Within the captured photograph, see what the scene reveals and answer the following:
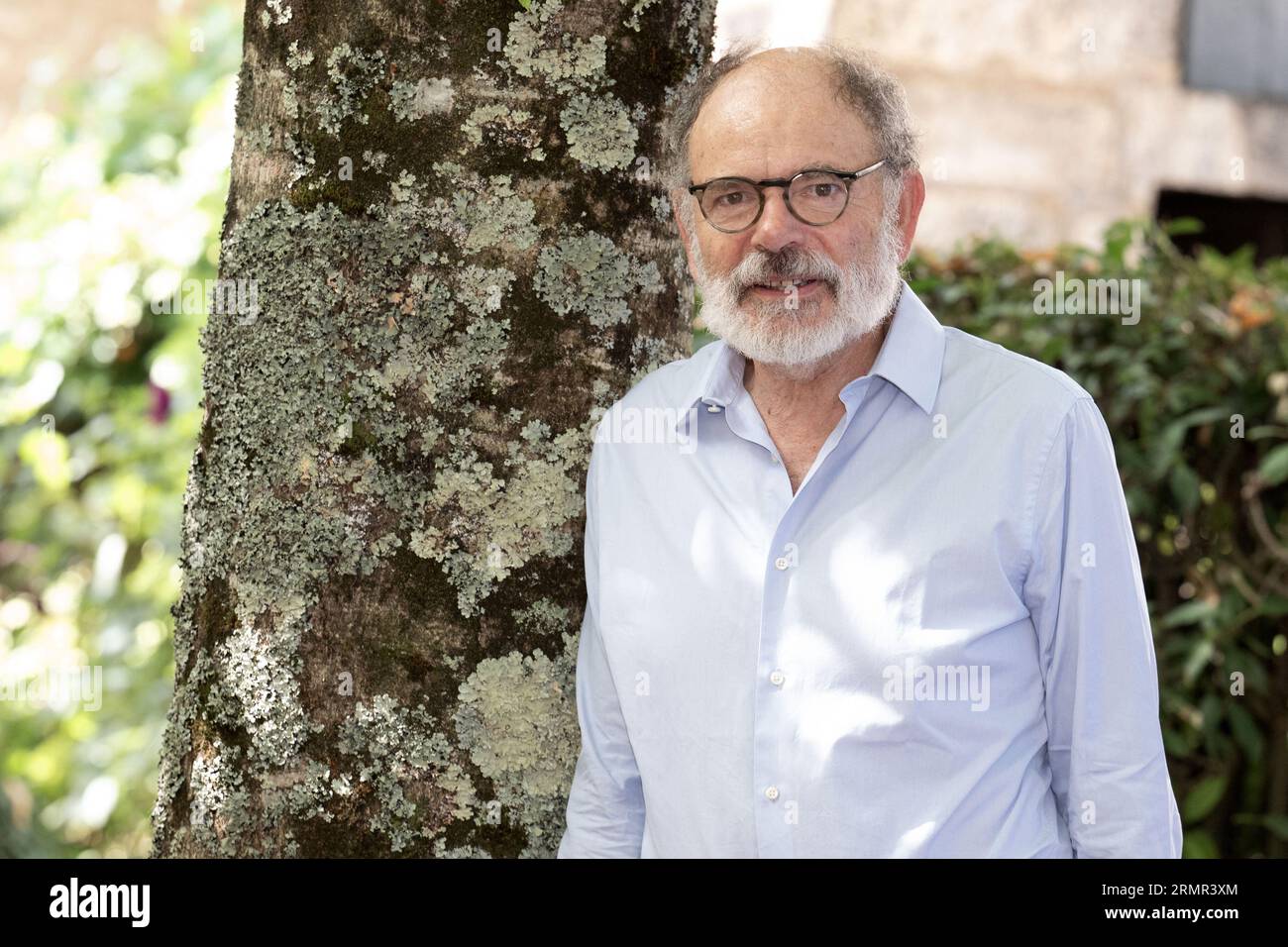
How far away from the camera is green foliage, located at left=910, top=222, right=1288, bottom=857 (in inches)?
135

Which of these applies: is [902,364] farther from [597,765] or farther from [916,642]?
[597,765]

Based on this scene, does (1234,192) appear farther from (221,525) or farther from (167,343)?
(221,525)

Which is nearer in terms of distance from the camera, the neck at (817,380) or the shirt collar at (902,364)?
the shirt collar at (902,364)

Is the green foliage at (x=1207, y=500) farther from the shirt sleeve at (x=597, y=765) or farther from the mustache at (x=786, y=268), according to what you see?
the shirt sleeve at (x=597, y=765)

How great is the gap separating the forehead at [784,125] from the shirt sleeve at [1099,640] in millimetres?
499

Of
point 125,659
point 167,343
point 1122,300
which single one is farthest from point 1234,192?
point 125,659

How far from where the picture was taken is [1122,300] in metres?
3.56

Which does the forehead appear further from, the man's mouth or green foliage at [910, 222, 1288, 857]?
green foliage at [910, 222, 1288, 857]

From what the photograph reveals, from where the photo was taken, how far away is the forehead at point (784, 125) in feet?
6.02

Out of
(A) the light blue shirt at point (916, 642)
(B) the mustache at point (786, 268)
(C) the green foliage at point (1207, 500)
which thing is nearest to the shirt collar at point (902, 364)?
(A) the light blue shirt at point (916, 642)

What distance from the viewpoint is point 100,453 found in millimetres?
4500

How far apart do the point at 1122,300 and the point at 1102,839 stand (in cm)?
220

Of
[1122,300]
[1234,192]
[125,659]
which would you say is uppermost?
[1234,192]

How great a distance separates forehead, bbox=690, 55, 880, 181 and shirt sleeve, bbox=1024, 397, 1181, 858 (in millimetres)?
499
